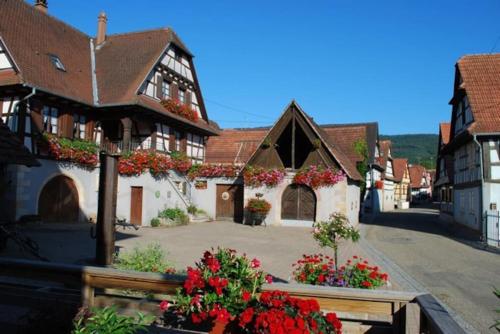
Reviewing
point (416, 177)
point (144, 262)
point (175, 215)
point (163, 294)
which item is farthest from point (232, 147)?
point (416, 177)

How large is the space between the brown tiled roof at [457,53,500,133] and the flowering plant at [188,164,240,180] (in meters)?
12.3

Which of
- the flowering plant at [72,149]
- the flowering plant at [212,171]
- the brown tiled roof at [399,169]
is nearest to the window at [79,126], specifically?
the flowering plant at [72,149]

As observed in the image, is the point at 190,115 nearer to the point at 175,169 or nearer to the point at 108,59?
the point at 175,169

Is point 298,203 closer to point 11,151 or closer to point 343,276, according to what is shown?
point 11,151

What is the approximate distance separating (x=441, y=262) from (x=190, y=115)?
1646 cm

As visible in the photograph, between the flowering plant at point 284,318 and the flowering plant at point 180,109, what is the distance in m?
20.3

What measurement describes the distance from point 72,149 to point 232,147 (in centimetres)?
1655

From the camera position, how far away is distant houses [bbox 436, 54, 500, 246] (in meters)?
17.9

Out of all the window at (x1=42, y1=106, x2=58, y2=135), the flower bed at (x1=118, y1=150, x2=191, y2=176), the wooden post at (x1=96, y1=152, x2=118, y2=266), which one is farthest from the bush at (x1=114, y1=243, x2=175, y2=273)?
the flower bed at (x1=118, y1=150, x2=191, y2=176)

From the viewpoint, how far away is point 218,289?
11.2 ft

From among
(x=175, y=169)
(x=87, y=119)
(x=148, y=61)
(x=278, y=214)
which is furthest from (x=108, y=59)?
(x=278, y=214)

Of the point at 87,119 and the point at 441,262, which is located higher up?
the point at 87,119

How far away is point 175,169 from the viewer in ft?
75.8

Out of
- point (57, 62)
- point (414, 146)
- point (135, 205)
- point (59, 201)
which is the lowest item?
point (135, 205)
